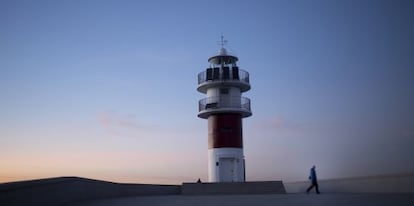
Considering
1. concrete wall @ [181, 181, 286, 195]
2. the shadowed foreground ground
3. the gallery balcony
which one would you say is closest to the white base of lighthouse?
concrete wall @ [181, 181, 286, 195]

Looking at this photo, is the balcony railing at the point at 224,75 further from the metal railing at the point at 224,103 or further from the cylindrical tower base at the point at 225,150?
the cylindrical tower base at the point at 225,150

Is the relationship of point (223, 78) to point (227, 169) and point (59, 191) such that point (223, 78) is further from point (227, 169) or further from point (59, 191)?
point (59, 191)

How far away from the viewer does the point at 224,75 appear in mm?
31531

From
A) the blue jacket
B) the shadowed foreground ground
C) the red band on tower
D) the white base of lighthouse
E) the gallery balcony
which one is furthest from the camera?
the gallery balcony

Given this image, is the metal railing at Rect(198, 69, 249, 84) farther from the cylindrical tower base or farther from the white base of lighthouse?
the white base of lighthouse

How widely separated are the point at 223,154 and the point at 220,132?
155 centimetres

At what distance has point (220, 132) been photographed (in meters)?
31.0

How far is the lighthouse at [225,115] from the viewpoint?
3073cm

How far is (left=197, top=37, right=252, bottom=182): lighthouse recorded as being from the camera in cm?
3073

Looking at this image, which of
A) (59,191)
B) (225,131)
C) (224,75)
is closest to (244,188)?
(225,131)

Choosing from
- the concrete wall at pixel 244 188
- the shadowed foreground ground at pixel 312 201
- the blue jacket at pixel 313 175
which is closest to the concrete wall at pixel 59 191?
the shadowed foreground ground at pixel 312 201

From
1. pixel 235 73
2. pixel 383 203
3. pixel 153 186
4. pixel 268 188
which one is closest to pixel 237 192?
pixel 268 188

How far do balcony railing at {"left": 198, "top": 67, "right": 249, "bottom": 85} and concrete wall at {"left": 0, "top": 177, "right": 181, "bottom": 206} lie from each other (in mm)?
10712

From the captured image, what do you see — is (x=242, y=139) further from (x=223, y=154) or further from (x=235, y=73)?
(x=235, y=73)
